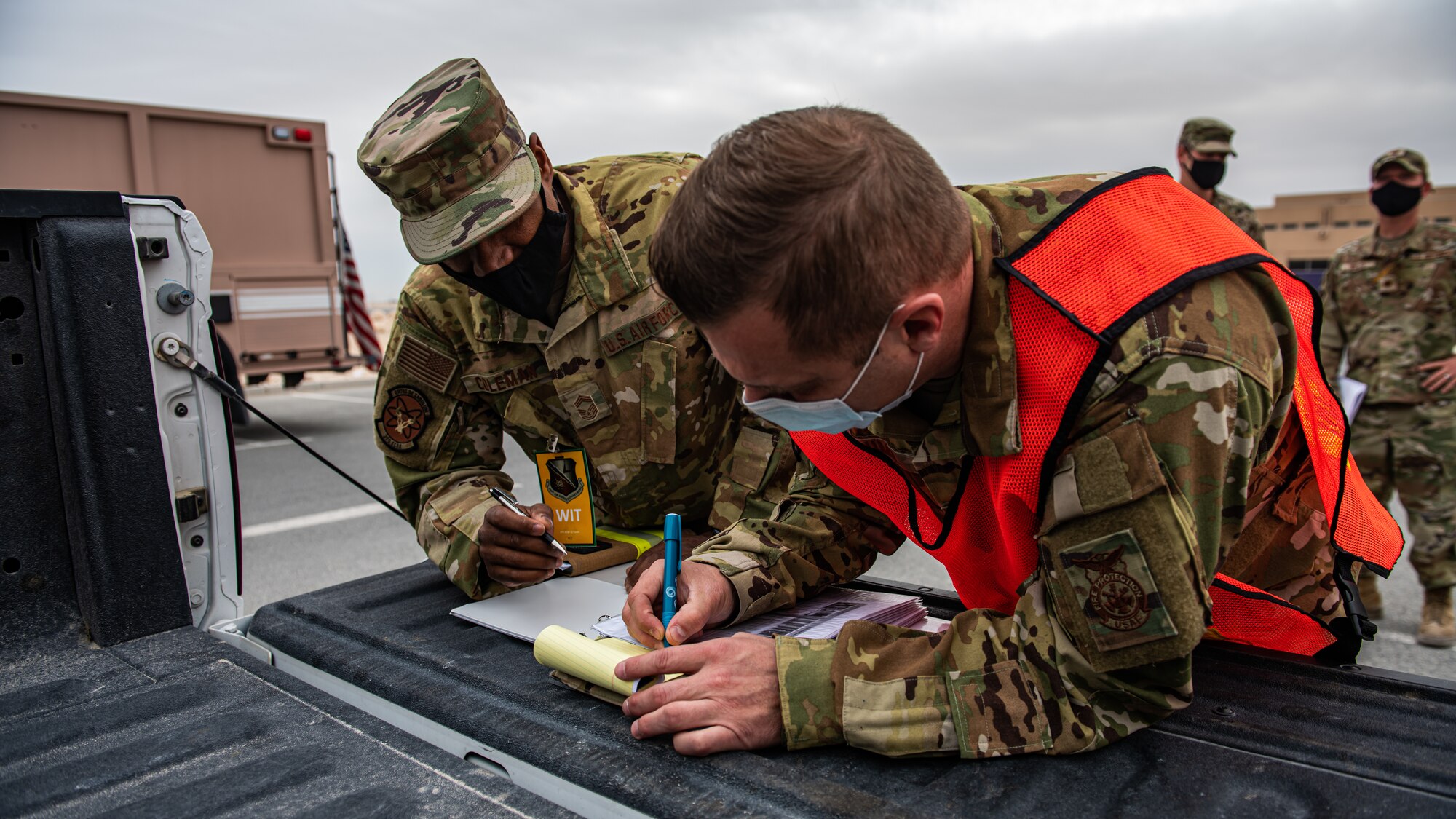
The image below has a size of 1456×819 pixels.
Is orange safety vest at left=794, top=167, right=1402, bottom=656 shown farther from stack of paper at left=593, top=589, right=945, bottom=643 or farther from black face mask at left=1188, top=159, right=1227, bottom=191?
black face mask at left=1188, top=159, right=1227, bottom=191

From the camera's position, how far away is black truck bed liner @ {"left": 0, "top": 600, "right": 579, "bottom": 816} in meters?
1.07

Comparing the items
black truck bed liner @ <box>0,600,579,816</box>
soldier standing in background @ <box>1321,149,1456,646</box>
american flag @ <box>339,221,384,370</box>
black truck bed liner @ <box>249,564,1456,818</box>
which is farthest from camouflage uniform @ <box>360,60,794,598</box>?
american flag @ <box>339,221,384,370</box>

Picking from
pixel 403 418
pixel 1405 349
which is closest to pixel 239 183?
pixel 403 418

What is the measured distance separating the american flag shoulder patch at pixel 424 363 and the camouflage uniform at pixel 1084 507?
3.48 feet

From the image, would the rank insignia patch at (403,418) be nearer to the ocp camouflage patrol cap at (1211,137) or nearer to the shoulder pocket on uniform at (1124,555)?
the shoulder pocket on uniform at (1124,555)

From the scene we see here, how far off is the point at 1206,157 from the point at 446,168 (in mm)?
3793

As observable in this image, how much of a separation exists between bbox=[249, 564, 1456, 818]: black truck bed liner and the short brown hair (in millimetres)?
464

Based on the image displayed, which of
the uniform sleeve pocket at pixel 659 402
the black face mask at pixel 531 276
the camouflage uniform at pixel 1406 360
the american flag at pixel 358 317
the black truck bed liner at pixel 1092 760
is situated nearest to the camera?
the black truck bed liner at pixel 1092 760

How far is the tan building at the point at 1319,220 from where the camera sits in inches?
699

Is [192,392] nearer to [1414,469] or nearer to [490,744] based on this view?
[490,744]

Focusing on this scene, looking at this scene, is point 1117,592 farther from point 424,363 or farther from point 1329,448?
point 424,363

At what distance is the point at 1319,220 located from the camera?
22.1m

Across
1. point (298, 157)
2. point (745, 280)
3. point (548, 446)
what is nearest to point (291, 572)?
point (548, 446)

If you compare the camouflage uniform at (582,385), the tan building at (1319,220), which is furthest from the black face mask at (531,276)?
the tan building at (1319,220)
